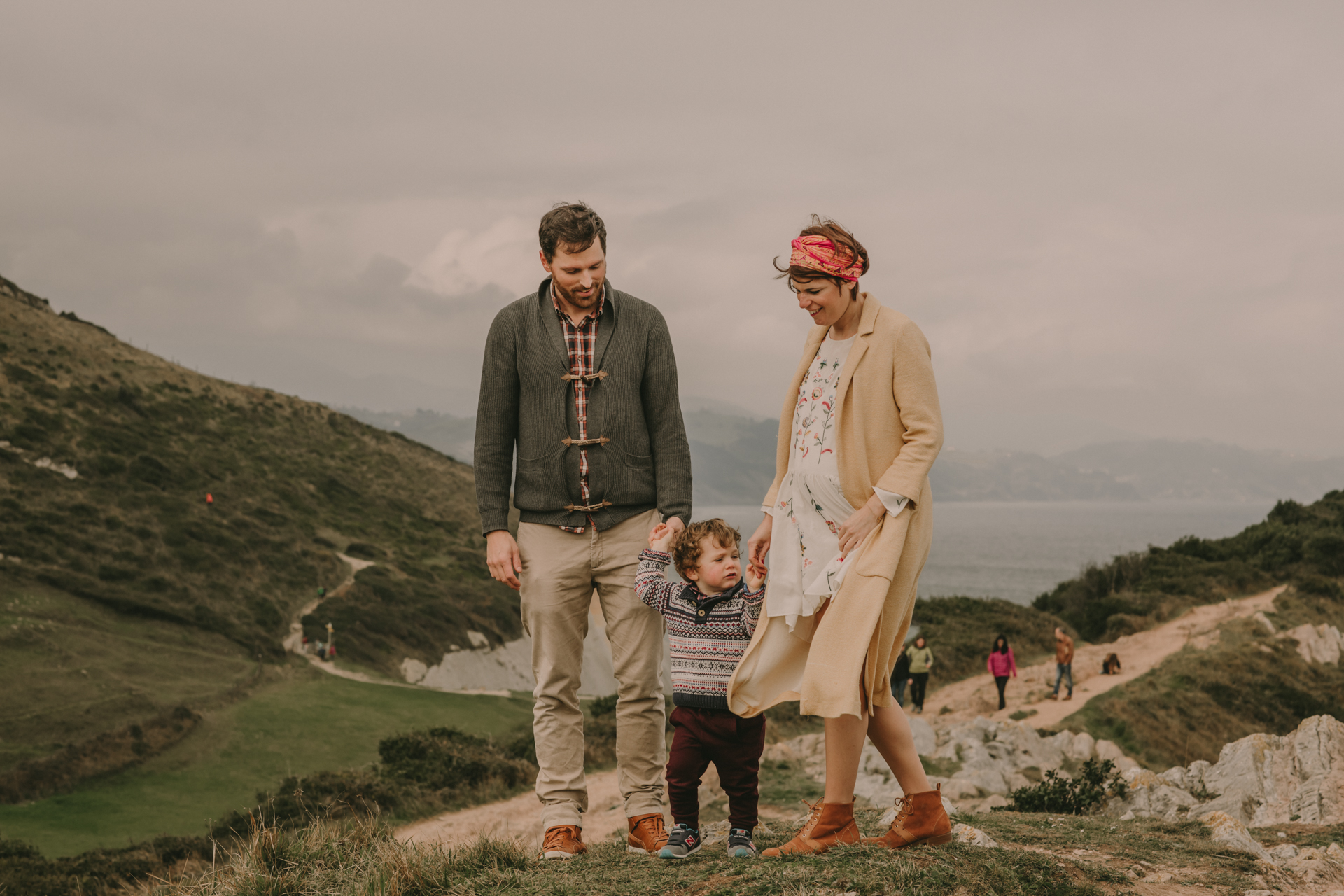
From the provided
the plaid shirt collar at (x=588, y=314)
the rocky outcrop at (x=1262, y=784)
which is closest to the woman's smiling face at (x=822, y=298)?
the plaid shirt collar at (x=588, y=314)

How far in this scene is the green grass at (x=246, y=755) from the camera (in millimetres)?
11320

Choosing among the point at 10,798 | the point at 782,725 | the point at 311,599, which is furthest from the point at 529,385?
the point at 311,599

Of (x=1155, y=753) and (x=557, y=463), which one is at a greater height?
(x=557, y=463)

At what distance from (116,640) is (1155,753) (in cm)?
2134

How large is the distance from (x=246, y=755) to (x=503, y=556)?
1350 centimetres

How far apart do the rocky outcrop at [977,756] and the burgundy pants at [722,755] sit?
21.0 feet

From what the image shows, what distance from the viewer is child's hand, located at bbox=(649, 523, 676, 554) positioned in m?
3.59

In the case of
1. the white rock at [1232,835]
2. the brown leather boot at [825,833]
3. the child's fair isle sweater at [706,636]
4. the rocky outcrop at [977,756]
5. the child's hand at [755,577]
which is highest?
the child's hand at [755,577]

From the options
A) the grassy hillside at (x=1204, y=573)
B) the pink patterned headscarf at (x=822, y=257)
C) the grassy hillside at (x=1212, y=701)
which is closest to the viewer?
the pink patterned headscarf at (x=822, y=257)

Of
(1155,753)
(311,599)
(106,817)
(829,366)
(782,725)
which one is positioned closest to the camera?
(829,366)

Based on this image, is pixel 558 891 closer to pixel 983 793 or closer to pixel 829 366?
pixel 829 366

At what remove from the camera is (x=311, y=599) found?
29.1m

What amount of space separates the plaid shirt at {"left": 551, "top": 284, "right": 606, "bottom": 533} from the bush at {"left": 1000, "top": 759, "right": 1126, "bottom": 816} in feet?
20.0

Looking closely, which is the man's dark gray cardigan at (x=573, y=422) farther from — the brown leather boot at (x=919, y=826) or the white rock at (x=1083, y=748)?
the white rock at (x=1083, y=748)
